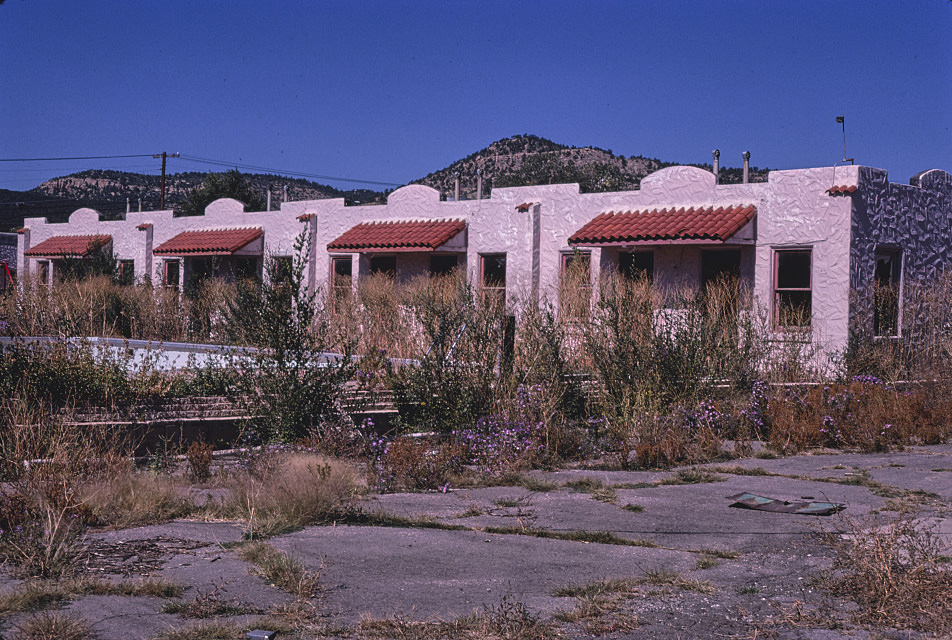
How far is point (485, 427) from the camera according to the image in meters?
10.9

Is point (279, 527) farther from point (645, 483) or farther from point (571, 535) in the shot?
point (645, 483)

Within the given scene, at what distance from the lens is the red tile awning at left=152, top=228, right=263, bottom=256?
90.3 ft

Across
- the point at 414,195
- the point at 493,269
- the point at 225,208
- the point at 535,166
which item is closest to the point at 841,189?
the point at 493,269

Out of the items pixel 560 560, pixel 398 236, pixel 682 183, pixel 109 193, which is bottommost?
pixel 560 560

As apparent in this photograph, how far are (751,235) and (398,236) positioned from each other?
9.02 m

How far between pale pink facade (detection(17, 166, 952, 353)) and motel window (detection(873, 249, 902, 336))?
12 cm

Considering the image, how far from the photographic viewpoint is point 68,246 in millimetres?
33812

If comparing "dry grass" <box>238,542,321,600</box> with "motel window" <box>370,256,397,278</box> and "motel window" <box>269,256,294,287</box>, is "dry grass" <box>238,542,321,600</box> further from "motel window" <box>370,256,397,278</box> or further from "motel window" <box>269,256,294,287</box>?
"motel window" <box>370,256,397,278</box>

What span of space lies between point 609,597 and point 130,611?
263cm

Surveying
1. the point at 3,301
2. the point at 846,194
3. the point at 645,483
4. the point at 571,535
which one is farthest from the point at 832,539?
the point at 3,301

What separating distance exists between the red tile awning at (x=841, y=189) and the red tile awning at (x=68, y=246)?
2439 cm

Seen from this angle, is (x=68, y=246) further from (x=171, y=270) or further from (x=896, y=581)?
(x=896, y=581)

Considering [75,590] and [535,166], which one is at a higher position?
[535,166]

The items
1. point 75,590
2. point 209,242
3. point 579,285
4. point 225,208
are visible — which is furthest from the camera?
point 225,208
